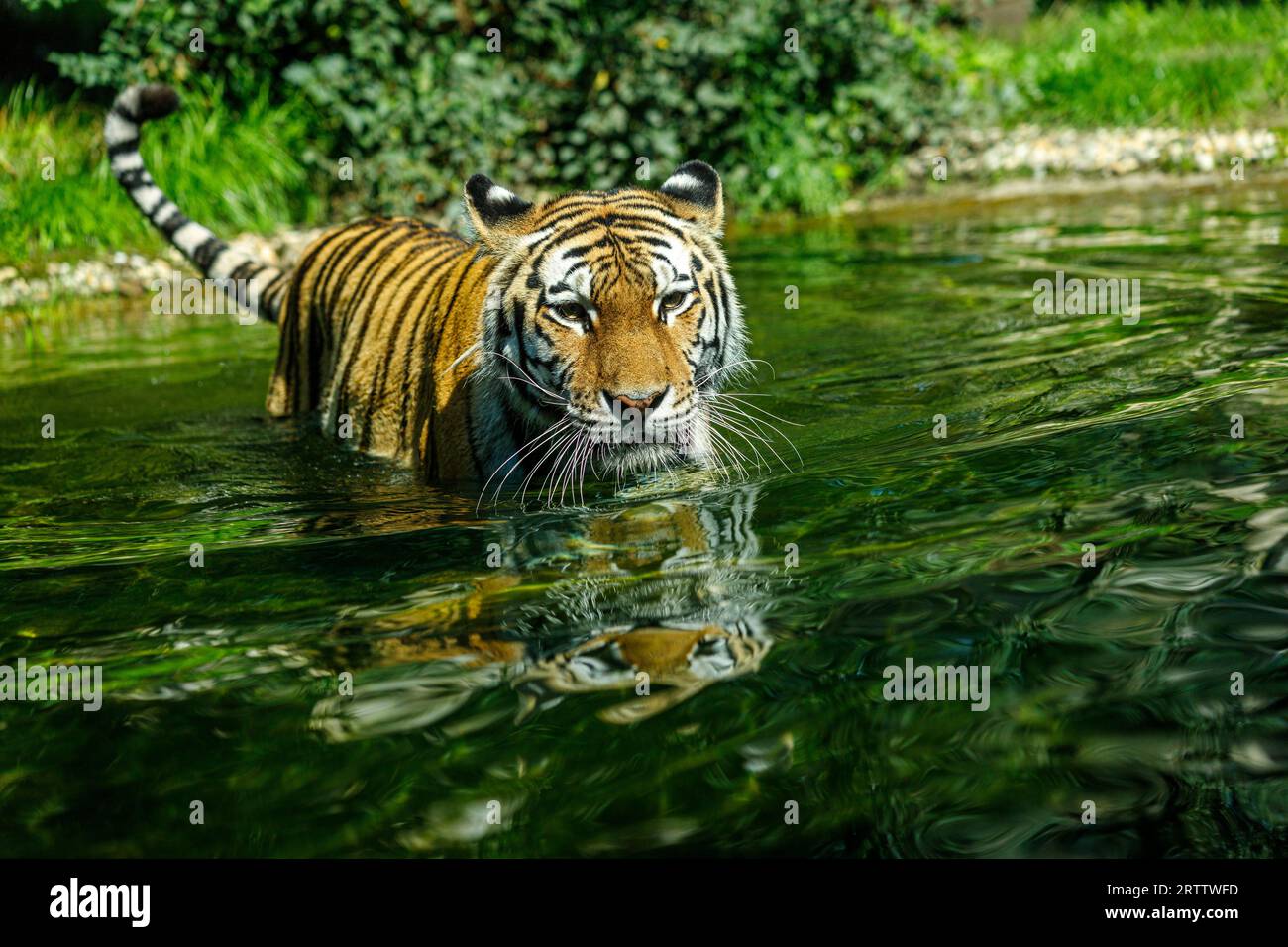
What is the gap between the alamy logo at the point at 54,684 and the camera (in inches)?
105

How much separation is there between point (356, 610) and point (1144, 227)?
659 cm

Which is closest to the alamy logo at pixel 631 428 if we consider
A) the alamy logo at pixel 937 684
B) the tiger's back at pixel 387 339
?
the tiger's back at pixel 387 339

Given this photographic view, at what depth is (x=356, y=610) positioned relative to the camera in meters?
3.00

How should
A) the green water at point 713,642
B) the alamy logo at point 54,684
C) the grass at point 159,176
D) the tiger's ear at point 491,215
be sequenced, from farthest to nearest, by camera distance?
the grass at point 159,176 → the tiger's ear at point 491,215 → the alamy logo at point 54,684 → the green water at point 713,642

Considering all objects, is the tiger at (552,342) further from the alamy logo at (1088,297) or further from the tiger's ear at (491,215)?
the alamy logo at (1088,297)

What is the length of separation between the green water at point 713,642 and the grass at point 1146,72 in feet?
22.5

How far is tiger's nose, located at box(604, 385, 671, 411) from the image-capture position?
3.53 metres

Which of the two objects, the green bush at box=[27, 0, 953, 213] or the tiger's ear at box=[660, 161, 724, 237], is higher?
the green bush at box=[27, 0, 953, 213]

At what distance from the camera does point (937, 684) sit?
250 cm

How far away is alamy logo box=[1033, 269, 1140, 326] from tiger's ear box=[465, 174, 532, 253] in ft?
9.21

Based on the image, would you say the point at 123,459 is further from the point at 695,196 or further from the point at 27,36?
the point at 27,36

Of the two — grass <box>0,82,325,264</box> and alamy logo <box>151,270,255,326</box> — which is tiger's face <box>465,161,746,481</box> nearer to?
alamy logo <box>151,270,255,326</box>
